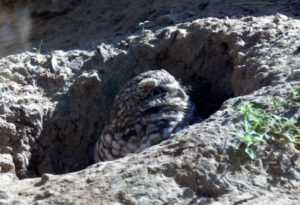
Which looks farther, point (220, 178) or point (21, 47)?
point (21, 47)

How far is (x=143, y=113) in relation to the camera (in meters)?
3.80

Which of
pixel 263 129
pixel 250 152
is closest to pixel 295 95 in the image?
pixel 263 129

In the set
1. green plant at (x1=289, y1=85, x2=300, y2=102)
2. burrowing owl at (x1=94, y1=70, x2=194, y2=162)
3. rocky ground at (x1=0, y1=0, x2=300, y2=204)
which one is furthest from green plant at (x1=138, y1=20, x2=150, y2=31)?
green plant at (x1=289, y1=85, x2=300, y2=102)

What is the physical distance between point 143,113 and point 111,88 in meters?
0.68

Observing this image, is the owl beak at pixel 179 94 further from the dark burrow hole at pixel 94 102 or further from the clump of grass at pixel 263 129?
the clump of grass at pixel 263 129

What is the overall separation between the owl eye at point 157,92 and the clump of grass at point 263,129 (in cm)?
84

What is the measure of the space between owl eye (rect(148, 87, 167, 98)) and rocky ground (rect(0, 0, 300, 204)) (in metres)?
0.22

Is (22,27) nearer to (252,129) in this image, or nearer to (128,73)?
(128,73)

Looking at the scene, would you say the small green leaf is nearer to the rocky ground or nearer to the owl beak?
the rocky ground

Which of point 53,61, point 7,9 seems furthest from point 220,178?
point 7,9

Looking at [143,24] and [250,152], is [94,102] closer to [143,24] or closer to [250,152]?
[143,24]

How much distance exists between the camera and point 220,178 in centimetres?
273

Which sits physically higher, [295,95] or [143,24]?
[143,24]

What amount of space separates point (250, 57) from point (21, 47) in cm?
240
